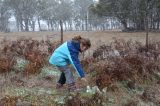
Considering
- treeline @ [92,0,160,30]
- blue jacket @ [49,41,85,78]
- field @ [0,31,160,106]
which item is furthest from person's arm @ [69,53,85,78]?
treeline @ [92,0,160,30]

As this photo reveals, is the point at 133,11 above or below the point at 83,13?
below

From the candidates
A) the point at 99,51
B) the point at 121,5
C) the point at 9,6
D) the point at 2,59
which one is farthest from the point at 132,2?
the point at 9,6

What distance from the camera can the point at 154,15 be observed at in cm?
3428

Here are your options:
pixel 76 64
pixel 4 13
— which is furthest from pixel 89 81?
pixel 4 13

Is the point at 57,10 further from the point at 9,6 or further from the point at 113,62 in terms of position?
the point at 113,62

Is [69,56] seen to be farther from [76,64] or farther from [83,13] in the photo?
[83,13]

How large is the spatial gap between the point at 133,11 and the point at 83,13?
36.1 m

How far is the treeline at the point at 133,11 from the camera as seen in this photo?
32.6 metres

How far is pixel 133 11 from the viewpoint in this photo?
33.9m

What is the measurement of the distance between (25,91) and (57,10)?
5940 centimetres

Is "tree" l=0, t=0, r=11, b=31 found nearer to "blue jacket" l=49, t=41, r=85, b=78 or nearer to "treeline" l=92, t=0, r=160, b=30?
"treeline" l=92, t=0, r=160, b=30

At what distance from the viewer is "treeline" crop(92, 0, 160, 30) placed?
32594 millimetres

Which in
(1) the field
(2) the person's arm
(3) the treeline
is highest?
(3) the treeline

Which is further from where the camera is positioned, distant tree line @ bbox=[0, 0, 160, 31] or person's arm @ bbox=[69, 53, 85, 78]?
distant tree line @ bbox=[0, 0, 160, 31]
